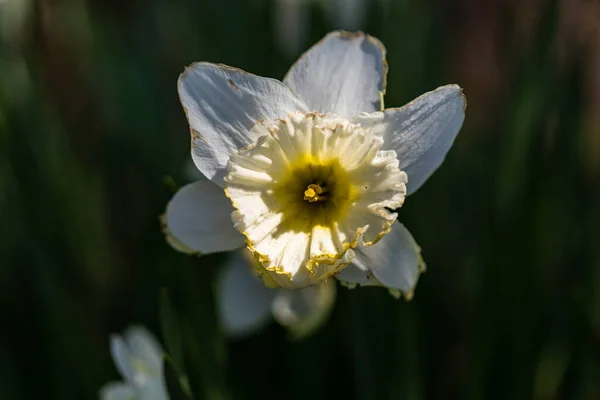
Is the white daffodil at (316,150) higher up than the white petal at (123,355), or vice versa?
the white daffodil at (316,150)

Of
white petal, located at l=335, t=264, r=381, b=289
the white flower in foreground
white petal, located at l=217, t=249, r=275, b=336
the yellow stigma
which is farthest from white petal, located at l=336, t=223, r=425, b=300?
white petal, located at l=217, t=249, r=275, b=336

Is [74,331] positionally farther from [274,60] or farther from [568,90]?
[568,90]

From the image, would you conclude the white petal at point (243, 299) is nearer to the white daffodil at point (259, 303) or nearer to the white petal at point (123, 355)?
the white daffodil at point (259, 303)

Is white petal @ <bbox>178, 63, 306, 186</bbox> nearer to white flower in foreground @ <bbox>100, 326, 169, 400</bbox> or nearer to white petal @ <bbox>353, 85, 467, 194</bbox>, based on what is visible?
white petal @ <bbox>353, 85, 467, 194</bbox>

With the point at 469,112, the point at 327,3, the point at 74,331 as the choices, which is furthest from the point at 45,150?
the point at 469,112

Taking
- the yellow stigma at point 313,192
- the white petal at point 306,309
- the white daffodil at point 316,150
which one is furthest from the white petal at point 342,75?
the white petal at point 306,309

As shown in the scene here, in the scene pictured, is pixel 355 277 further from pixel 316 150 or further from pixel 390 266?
pixel 316 150
